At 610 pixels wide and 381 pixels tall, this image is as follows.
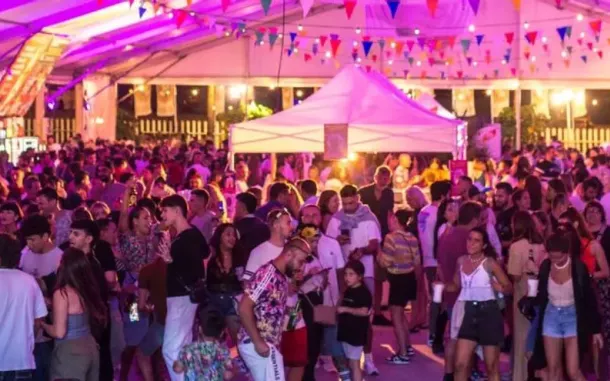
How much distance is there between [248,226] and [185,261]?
142cm

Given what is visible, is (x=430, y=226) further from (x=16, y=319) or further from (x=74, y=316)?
(x=16, y=319)

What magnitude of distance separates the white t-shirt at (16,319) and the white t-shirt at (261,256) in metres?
1.64

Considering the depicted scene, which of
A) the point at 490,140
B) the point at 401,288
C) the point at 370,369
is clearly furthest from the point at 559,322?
the point at 490,140

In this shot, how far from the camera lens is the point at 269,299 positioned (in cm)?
699

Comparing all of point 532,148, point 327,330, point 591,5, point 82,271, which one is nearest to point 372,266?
point 327,330

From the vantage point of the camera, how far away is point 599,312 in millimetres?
8578

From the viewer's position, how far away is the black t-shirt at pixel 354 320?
8.83 metres

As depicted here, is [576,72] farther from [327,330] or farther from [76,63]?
[327,330]

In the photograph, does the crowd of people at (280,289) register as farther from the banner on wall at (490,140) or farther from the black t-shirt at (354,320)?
the banner on wall at (490,140)

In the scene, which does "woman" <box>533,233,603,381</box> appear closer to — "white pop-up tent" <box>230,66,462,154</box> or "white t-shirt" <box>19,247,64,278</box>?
"white t-shirt" <box>19,247,64,278</box>

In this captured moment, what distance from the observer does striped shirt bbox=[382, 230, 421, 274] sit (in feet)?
35.5

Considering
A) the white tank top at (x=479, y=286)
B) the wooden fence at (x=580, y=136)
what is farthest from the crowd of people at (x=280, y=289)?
the wooden fence at (x=580, y=136)

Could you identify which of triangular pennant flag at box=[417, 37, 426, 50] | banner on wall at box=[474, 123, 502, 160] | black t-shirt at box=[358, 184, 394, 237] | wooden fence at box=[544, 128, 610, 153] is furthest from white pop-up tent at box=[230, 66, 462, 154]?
wooden fence at box=[544, 128, 610, 153]

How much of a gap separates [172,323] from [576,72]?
23030 mm
